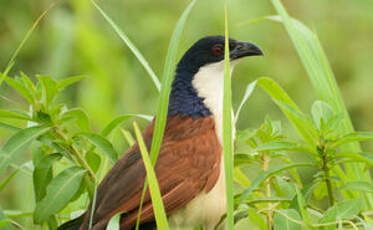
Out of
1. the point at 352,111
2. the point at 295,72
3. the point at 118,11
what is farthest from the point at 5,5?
the point at 352,111

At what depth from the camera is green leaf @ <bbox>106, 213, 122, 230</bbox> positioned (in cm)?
161

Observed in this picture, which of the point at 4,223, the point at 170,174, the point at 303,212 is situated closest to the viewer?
the point at 303,212

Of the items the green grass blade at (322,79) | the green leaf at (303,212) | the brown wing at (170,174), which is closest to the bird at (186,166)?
the brown wing at (170,174)

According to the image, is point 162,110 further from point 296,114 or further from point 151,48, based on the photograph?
point 151,48

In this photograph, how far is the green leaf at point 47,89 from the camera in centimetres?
169

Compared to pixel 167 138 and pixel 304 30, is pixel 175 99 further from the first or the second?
pixel 304 30

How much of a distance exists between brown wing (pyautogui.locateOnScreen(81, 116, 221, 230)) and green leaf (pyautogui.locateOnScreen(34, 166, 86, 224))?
0.44 ft

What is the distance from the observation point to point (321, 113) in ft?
5.58

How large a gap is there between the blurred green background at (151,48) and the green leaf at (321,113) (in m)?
1.83

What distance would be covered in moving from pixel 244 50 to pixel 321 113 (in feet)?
2.12

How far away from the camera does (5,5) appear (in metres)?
4.03

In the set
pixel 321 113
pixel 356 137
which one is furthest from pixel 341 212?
pixel 321 113

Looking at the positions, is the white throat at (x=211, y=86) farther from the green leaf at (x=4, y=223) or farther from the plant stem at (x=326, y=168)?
the green leaf at (x=4, y=223)

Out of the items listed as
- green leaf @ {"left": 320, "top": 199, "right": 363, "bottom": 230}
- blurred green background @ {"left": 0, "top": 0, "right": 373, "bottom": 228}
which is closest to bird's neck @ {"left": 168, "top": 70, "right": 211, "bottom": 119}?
green leaf @ {"left": 320, "top": 199, "right": 363, "bottom": 230}
